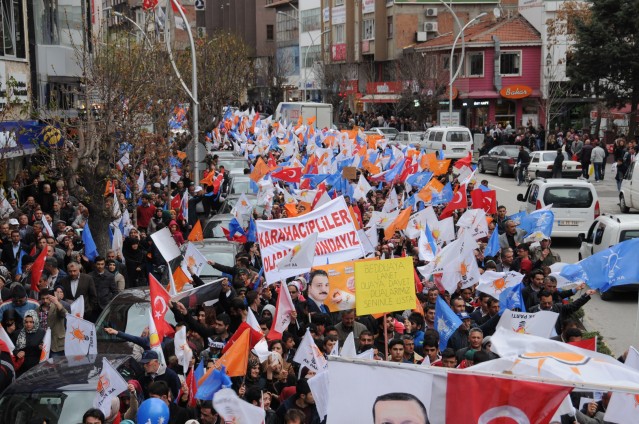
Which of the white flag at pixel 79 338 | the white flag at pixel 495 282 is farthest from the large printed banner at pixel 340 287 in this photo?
the white flag at pixel 79 338

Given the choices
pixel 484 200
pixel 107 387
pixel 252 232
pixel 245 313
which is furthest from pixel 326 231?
pixel 484 200

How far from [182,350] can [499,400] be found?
174 inches

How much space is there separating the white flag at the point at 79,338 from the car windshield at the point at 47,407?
1320mm

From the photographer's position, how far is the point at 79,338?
10477 millimetres

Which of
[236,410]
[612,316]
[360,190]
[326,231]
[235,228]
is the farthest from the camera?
[360,190]

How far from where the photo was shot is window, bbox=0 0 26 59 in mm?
25250

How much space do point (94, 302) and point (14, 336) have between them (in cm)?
195

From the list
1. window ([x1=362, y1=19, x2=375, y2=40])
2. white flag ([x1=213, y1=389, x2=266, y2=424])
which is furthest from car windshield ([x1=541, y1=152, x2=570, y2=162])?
window ([x1=362, y1=19, x2=375, y2=40])

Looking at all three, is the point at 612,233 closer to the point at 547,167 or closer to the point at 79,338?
the point at 79,338

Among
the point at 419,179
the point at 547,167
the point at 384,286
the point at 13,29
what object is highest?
the point at 13,29

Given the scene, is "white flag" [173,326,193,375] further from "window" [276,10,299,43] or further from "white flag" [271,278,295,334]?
"window" [276,10,299,43]

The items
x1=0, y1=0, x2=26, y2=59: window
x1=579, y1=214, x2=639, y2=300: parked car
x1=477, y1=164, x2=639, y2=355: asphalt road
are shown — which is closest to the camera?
x1=477, y1=164, x2=639, y2=355: asphalt road

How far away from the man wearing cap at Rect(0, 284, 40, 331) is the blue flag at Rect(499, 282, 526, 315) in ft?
16.4

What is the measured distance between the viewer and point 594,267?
39.4 feet
